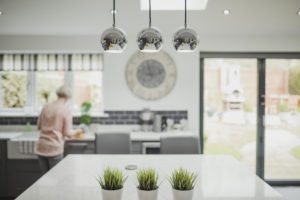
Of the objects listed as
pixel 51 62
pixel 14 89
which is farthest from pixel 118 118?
pixel 14 89

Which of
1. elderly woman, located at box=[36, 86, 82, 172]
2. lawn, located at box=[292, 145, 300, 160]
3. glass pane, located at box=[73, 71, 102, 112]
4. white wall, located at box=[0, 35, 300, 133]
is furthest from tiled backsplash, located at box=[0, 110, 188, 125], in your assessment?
lawn, located at box=[292, 145, 300, 160]

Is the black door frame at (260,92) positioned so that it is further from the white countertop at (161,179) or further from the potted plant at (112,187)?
the potted plant at (112,187)

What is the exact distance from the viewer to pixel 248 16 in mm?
4090

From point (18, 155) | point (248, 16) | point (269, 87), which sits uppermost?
point (248, 16)

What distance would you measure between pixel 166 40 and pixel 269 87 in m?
1.76

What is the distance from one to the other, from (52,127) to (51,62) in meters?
1.57

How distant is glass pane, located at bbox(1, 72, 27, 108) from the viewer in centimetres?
496

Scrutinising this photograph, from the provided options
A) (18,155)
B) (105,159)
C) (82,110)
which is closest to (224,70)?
(82,110)

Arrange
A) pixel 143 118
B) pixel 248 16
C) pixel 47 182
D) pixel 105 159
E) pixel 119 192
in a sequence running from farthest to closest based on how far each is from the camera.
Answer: pixel 143 118 < pixel 248 16 < pixel 105 159 < pixel 47 182 < pixel 119 192

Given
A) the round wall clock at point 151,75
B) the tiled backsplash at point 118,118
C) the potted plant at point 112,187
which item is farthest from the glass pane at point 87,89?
the potted plant at point 112,187

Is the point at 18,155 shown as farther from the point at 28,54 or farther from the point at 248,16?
the point at 248,16

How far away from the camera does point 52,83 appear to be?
196 inches

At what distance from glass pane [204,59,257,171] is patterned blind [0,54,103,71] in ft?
5.73

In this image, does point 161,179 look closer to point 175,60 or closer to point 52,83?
point 175,60
